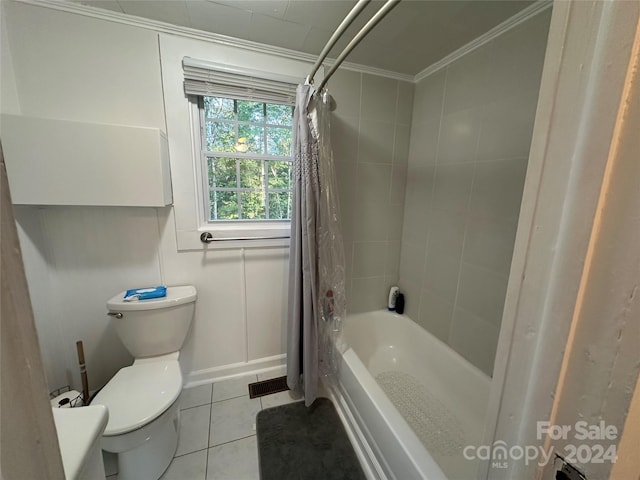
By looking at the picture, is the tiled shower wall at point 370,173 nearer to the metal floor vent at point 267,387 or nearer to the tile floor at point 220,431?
the metal floor vent at point 267,387

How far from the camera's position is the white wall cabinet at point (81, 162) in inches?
42.8

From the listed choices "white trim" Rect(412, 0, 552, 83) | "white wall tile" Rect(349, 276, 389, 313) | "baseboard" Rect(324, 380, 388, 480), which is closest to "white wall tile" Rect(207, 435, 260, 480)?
"baseboard" Rect(324, 380, 388, 480)

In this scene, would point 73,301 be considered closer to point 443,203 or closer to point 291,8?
point 291,8

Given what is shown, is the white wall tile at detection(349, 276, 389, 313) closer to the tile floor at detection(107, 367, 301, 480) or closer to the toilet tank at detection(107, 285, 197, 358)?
the tile floor at detection(107, 367, 301, 480)

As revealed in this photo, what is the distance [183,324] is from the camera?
4.83 ft

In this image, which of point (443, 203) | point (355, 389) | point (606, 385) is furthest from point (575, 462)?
point (443, 203)

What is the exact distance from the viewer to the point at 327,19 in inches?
49.3

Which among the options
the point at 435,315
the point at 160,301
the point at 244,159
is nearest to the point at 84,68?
the point at 244,159

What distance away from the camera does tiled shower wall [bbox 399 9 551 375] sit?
121 centimetres

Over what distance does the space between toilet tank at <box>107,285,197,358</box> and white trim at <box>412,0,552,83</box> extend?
2.12m

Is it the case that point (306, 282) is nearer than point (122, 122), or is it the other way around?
point (122, 122)

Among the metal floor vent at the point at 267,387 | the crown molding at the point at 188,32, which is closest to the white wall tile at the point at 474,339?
the metal floor vent at the point at 267,387

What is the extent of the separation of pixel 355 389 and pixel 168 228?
56.1 inches

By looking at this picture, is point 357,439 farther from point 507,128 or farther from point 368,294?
point 507,128
